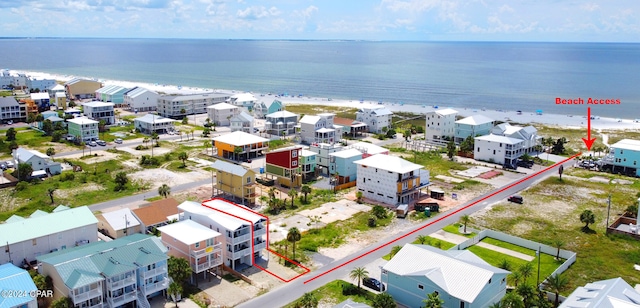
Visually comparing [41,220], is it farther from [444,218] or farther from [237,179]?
[444,218]

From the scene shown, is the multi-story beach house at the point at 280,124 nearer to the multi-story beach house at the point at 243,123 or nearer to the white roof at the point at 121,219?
the multi-story beach house at the point at 243,123

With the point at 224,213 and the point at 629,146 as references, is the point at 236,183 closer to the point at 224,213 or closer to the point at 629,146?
the point at 224,213

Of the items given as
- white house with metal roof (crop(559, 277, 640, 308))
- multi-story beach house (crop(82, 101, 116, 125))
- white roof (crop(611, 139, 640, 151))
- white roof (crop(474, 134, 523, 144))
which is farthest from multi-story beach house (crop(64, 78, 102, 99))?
white house with metal roof (crop(559, 277, 640, 308))

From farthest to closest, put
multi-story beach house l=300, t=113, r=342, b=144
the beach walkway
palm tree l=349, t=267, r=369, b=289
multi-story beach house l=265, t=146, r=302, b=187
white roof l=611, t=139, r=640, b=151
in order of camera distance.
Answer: multi-story beach house l=300, t=113, r=342, b=144
white roof l=611, t=139, r=640, b=151
multi-story beach house l=265, t=146, r=302, b=187
the beach walkway
palm tree l=349, t=267, r=369, b=289

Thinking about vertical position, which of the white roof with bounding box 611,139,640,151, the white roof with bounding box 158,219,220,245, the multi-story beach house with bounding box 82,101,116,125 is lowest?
the white roof with bounding box 158,219,220,245

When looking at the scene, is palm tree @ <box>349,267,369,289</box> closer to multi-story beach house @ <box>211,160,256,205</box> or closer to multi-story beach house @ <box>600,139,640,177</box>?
multi-story beach house @ <box>211,160,256,205</box>

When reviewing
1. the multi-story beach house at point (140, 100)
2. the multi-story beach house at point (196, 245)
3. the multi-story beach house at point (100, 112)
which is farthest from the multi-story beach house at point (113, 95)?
the multi-story beach house at point (196, 245)

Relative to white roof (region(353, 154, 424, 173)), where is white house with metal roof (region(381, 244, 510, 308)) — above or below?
below

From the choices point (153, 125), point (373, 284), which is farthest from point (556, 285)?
point (153, 125)

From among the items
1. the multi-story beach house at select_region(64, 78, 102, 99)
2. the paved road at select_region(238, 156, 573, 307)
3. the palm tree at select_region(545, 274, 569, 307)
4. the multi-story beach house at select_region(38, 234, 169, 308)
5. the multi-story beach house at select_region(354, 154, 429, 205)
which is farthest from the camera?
the multi-story beach house at select_region(64, 78, 102, 99)
